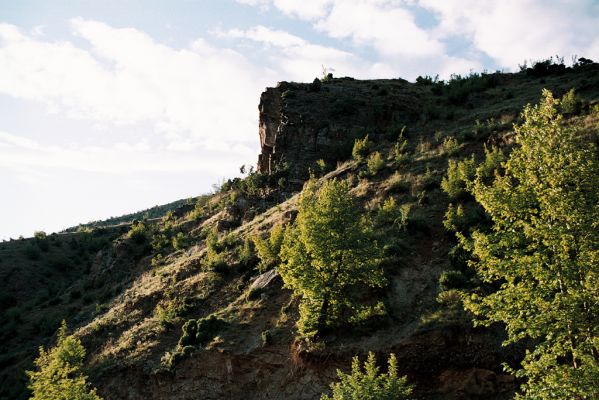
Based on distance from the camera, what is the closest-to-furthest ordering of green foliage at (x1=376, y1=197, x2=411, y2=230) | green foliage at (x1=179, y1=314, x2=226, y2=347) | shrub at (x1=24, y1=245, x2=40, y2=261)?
1. green foliage at (x1=179, y1=314, x2=226, y2=347)
2. green foliage at (x1=376, y1=197, x2=411, y2=230)
3. shrub at (x1=24, y1=245, x2=40, y2=261)

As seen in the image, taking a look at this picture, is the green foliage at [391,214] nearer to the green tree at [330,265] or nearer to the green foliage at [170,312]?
the green tree at [330,265]

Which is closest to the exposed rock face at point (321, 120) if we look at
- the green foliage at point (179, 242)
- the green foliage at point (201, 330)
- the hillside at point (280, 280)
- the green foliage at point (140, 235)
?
the hillside at point (280, 280)

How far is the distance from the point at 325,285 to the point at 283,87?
42.5 meters

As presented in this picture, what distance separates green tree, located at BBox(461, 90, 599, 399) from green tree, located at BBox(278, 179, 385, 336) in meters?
10.3

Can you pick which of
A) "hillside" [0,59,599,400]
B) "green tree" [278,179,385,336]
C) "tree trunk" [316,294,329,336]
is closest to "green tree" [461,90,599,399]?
"hillside" [0,59,599,400]

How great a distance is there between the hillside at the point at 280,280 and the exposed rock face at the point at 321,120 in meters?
0.20

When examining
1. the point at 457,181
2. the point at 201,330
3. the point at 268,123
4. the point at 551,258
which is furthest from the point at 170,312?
Result: the point at 268,123

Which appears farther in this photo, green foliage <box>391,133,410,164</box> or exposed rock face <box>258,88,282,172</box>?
exposed rock face <box>258,88,282,172</box>

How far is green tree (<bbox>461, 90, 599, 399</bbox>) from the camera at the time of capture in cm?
1190

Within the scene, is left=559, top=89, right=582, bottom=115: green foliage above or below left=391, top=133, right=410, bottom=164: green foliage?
above

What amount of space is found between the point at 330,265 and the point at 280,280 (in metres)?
7.45

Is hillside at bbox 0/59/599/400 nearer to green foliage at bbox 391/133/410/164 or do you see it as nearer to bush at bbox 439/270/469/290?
green foliage at bbox 391/133/410/164

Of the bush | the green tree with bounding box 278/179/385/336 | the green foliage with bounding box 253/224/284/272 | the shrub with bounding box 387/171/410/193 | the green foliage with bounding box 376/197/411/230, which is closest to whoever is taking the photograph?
the green tree with bounding box 278/179/385/336

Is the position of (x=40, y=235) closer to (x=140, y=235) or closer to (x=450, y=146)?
(x=140, y=235)
